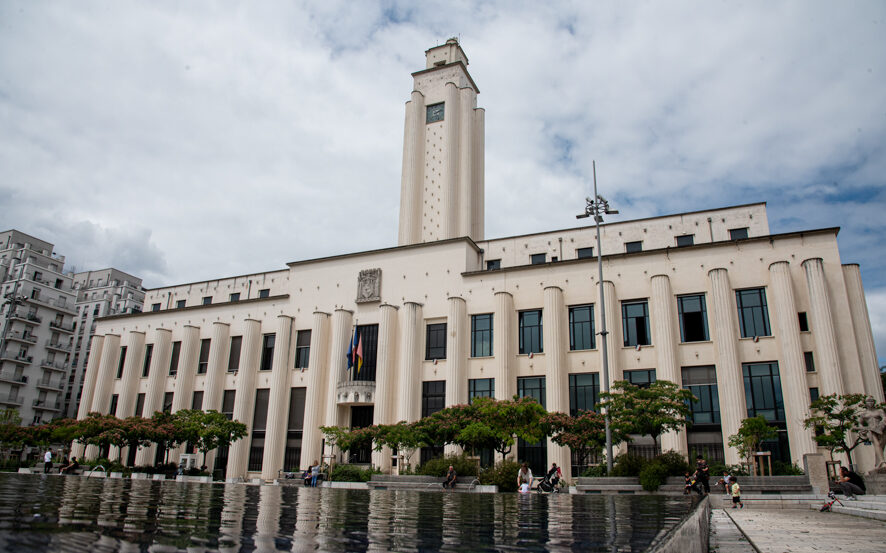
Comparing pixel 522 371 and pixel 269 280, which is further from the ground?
pixel 269 280

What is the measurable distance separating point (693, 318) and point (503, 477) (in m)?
16.5

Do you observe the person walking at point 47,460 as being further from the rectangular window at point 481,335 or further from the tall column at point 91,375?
the rectangular window at point 481,335

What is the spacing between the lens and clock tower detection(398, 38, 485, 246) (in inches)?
2055

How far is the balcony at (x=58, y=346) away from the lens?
76600mm

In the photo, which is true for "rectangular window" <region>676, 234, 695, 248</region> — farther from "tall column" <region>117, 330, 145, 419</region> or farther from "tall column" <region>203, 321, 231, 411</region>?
"tall column" <region>117, 330, 145, 419</region>

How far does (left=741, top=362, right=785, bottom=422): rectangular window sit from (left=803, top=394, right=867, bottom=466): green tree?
2792mm

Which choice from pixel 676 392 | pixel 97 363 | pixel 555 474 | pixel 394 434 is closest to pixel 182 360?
pixel 97 363

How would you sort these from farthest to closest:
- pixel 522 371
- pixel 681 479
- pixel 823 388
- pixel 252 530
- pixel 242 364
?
pixel 242 364 < pixel 522 371 < pixel 823 388 < pixel 681 479 < pixel 252 530

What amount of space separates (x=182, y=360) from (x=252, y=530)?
164 feet

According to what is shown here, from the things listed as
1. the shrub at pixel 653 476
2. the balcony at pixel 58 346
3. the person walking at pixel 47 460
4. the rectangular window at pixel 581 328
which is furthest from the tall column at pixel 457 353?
the balcony at pixel 58 346

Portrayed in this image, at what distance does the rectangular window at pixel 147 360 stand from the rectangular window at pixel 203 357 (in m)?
5.00

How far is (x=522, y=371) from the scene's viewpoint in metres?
39.4

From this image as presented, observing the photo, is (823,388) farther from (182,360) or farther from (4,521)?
(182,360)

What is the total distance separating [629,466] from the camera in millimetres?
27578
